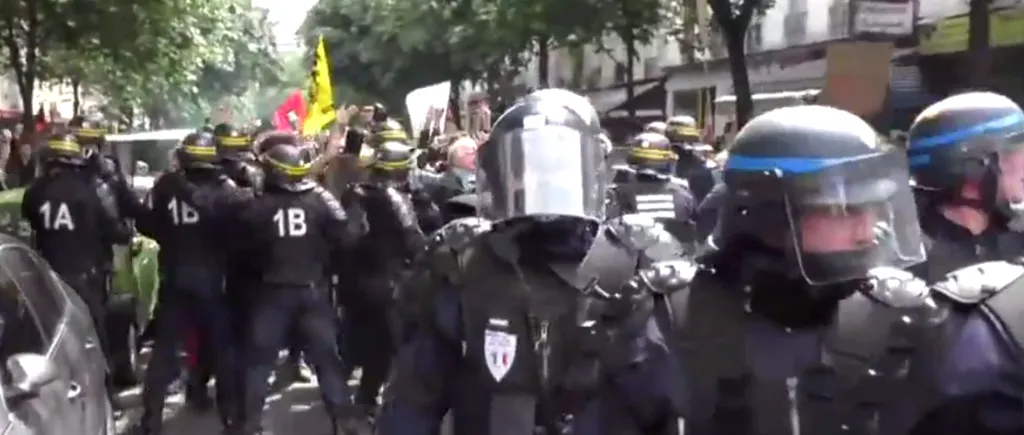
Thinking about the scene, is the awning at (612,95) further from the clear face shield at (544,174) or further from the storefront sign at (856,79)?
the clear face shield at (544,174)

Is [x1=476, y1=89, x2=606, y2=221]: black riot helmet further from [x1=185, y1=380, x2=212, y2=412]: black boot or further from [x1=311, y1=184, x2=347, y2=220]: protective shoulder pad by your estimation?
[x1=185, y1=380, x2=212, y2=412]: black boot

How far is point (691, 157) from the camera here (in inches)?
386

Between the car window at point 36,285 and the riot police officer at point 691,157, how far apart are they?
16.2 ft

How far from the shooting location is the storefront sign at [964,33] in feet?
66.7

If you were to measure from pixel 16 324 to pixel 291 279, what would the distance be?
100 inches

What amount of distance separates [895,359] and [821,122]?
23.1 inches

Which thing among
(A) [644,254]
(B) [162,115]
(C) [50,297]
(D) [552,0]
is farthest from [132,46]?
(B) [162,115]

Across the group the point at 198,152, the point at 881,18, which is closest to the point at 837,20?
the point at 881,18

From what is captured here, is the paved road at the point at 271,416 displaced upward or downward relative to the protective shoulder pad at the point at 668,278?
downward

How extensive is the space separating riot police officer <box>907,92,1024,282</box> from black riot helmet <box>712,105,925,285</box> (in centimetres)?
84

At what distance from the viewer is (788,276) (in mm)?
2912

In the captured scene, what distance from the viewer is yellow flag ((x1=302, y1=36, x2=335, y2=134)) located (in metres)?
14.0

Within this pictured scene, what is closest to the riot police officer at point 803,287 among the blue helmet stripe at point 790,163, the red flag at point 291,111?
the blue helmet stripe at point 790,163

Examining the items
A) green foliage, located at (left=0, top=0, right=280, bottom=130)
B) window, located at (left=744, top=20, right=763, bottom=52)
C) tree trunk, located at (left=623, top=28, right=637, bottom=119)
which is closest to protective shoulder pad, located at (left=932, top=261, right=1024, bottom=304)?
green foliage, located at (left=0, top=0, right=280, bottom=130)
